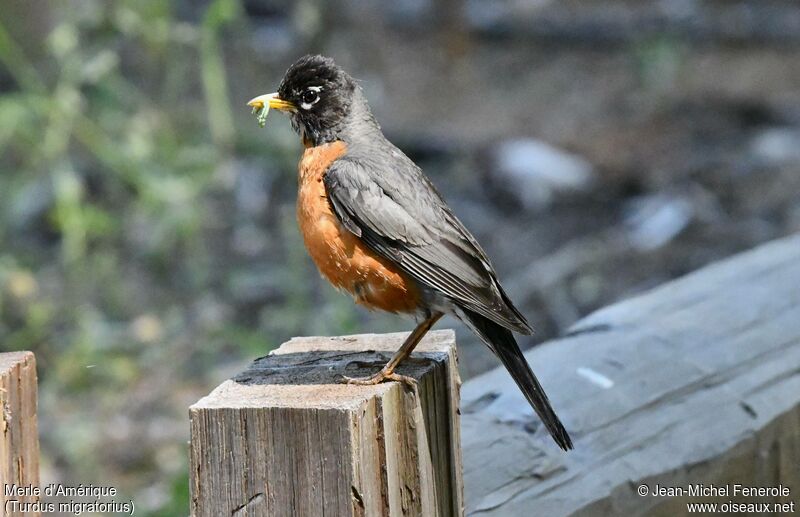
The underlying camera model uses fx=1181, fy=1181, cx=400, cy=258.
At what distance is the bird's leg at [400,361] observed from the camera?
7.09 ft

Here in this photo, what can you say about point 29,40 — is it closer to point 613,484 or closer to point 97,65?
point 97,65

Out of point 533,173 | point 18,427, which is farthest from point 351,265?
point 533,173

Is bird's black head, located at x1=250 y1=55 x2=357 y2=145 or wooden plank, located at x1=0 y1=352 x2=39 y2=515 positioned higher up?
bird's black head, located at x1=250 y1=55 x2=357 y2=145

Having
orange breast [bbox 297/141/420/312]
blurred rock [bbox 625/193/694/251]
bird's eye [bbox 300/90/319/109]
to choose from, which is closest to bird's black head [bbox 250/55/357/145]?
bird's eye [bbox 300/90/319/109]

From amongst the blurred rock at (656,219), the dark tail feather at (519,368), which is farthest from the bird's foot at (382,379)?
the blurred rock at (656,219)

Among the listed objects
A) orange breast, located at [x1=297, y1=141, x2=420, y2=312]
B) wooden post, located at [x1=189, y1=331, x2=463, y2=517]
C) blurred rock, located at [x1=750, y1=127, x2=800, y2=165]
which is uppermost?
blurred rock, located at [x1=750, y1=127, x2=800, y2=165]

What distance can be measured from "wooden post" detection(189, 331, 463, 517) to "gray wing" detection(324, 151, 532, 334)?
63 centimetres

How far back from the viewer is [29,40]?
23.1 feet

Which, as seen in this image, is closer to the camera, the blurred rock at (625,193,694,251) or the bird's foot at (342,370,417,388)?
the bird's foot at (342,370,417,388)

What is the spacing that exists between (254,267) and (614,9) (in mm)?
5630

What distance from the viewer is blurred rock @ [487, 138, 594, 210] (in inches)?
305

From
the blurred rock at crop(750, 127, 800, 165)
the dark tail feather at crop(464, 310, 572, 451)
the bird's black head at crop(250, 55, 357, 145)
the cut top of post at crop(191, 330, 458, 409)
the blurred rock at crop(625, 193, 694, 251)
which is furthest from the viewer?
the blurred rock at crop(750, 127, 800, 165)

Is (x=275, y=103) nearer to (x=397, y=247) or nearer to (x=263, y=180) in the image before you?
(x=397, y=247)

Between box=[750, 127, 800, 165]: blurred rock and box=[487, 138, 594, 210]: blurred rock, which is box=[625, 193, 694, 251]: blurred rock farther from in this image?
box=[750, 127, 800, 165]: blurred rock
